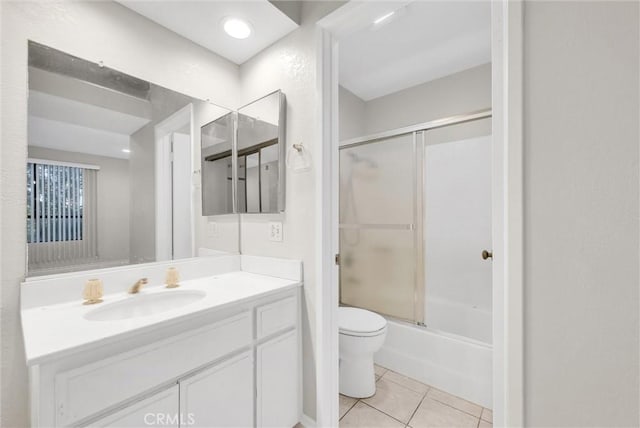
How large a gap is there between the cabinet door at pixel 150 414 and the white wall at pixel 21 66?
20.6 inches

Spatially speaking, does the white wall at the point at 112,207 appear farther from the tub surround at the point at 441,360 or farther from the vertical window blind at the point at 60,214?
the tub surround at the point at 441,360

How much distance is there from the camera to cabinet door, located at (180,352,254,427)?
0.95m

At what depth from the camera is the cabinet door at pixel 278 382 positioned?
1206 millimetres

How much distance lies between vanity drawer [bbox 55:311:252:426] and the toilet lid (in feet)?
2.80

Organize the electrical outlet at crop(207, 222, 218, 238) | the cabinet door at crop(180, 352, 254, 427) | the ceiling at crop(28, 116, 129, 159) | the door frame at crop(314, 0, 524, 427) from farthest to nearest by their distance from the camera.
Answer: the electrical outlet at crop(207, 222, 218, 238) → the ceiling at crop(28, 116, 129, 159) → the cabinet door at crop(180, 352, 254, 427) → the door frame at crop(314, 0, 524, 427)

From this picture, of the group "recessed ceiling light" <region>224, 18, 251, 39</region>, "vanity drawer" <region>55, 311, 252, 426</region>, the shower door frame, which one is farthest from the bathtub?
"recessed ceiling light" <region>224, 18, 251, 39</region>

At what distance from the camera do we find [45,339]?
2.42ft

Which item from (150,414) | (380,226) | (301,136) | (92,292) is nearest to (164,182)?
(92,292)

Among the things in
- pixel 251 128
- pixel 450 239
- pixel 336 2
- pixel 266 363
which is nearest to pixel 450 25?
pixel 336 2

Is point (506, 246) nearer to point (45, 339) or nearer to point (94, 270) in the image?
point (45, 339)

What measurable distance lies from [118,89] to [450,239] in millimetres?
2639

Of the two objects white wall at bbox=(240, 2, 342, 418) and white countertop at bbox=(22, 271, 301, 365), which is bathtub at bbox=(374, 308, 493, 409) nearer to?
white wall at bbox=(240, 2, 342, 418)

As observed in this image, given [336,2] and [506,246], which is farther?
[336,2]

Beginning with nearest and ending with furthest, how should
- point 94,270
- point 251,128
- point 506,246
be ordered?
point 506,246
point 94,270
point 251,128
